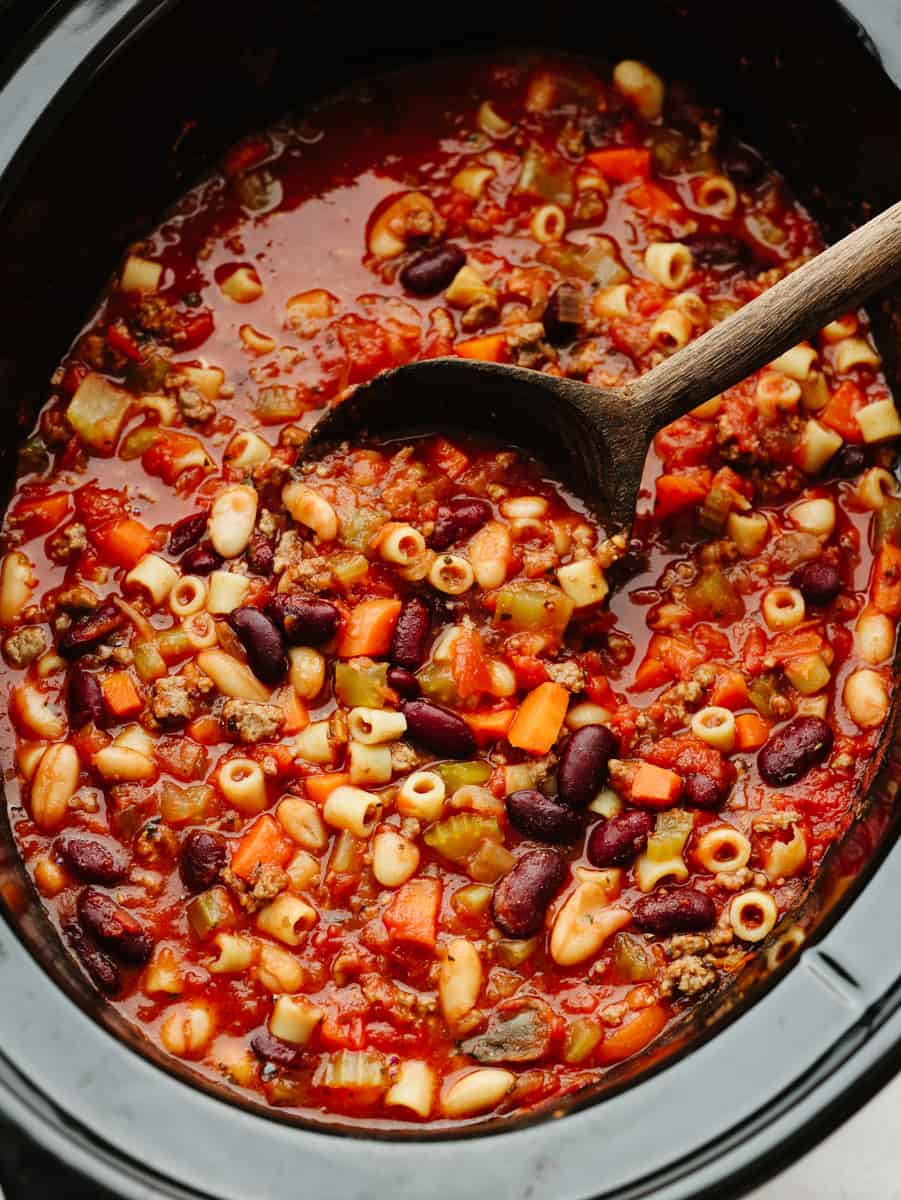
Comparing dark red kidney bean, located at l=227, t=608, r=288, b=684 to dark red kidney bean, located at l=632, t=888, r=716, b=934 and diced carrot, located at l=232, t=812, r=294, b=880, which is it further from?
dark red kidney bean, located at l=632, t=888, r=716, b=934

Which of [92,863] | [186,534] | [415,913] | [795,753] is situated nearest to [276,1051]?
[415,913]

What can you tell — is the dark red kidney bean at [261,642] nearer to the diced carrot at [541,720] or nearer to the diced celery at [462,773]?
the diced celery at [462,773]

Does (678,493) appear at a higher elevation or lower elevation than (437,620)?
higher

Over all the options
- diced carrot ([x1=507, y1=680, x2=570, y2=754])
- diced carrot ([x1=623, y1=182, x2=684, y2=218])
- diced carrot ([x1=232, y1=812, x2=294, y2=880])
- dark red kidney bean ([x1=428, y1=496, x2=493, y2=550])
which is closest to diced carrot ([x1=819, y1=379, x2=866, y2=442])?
diced carrot ([x1=623, y1=182, x2=684, y2=218])

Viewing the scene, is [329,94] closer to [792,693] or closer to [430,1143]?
[792,693]

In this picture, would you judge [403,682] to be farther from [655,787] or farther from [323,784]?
[655,787]

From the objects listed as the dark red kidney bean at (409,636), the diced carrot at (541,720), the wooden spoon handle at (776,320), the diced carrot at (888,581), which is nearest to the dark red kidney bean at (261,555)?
the dark red kidney bean at (409,636)
